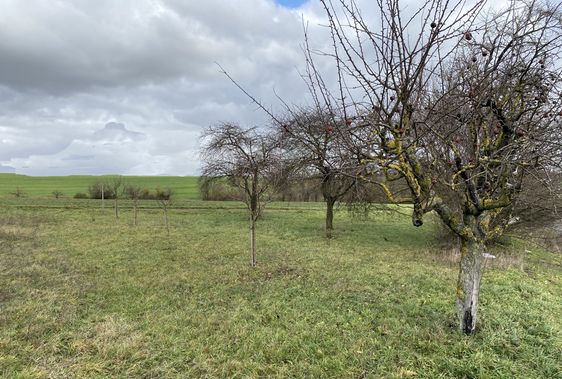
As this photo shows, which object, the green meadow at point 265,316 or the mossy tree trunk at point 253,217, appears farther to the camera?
the mossy tree trunk at point 253,217

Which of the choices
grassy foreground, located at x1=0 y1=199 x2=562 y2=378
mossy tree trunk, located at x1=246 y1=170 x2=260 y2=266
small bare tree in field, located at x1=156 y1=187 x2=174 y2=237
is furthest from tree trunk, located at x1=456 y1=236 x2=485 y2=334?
small bare tree in field, located at x1=156 y1=187 x2=174 y2=237

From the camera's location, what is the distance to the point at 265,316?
4824 mm

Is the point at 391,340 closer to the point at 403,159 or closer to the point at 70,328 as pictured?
the point at 403,159

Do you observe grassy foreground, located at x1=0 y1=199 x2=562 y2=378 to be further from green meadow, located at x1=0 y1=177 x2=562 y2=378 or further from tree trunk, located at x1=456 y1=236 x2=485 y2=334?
tree trunk, located at x1=456 y1=236 x2=485 y2=334

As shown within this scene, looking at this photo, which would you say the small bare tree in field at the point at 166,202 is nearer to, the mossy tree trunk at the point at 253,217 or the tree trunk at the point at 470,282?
the mossy tree trunk at the point at 253,217

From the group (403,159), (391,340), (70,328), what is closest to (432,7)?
(403,159)

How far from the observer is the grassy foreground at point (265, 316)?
3338 mm

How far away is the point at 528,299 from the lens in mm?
5492

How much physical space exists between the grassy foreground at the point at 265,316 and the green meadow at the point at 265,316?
0.07ft

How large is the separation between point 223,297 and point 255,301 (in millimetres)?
752

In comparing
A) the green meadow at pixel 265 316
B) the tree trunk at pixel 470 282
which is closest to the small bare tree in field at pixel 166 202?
the green meadow at pixel 265 316

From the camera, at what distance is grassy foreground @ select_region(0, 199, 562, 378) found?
334 cm

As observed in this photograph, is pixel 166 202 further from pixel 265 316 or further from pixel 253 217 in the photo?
pixel 265 316

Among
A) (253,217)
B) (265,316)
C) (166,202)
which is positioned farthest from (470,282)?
(166,202)
